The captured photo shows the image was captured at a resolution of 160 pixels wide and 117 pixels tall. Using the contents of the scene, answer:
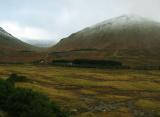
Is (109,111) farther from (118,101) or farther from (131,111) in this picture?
(118,101)

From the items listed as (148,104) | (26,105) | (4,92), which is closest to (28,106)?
(26,105)

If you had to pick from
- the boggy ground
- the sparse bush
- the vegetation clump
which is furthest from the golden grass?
the sparse bush

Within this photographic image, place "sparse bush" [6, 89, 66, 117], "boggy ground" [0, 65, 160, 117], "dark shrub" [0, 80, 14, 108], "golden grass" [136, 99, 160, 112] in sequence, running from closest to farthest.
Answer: "sparse bush" [6, 89, 66, 117] → "dark shrub" [0, 80, 14, 108] → "boggy ground" [0, 65, 160, 117] → "golden grass" [136, 99, 160, 112]

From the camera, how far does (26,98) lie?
47.1m

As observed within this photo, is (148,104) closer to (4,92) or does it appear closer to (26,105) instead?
(4,92)

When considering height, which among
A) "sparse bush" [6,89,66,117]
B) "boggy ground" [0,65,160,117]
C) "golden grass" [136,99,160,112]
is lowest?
"golden grass" [136,99,160,112]

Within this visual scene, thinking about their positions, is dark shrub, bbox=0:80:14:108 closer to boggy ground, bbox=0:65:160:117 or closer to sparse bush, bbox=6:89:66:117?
sparse bush, bbox=6:89:66:117

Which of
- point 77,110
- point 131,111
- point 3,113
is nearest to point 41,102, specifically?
point 3,113

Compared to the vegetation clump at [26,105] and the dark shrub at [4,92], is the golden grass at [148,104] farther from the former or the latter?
the dark shrub at [4,92]

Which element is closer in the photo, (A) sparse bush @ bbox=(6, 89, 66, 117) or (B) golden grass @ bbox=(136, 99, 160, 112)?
(A) sparse bush @ bbox=(6, 89, 66, 117)

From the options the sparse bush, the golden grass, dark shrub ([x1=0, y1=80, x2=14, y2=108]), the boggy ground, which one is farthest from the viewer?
the golden grass

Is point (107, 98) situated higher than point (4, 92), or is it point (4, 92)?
point (4, 92)

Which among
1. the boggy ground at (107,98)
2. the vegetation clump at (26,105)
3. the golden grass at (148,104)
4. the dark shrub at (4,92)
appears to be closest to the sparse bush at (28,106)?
the vegetation clump at (26,105)

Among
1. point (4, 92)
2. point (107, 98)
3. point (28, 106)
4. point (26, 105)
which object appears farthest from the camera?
point (107, 98)
